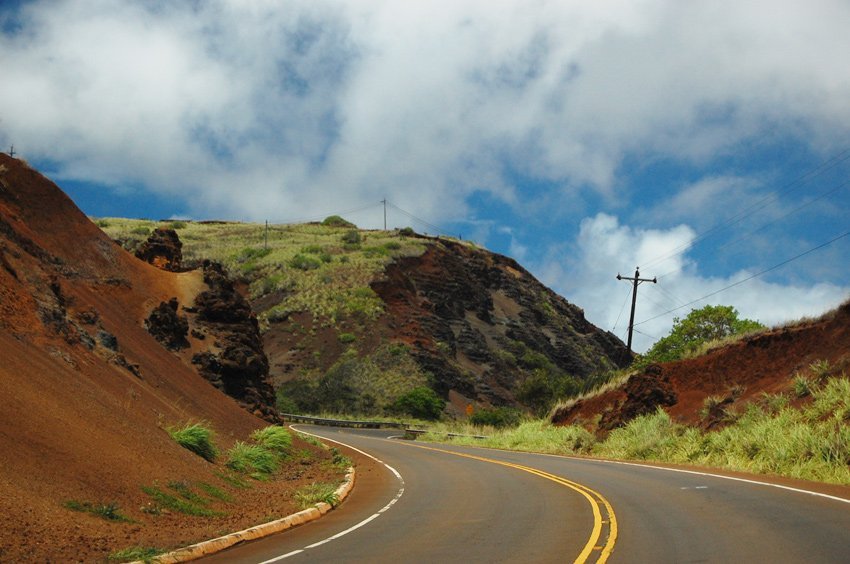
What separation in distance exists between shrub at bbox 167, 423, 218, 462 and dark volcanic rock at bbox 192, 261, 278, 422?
455 inches

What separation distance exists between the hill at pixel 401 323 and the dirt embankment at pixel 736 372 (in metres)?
14.7

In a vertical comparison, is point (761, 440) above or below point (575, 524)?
above

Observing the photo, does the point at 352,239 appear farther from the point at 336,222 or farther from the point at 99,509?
the point at 99,509

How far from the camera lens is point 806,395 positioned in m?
24.4

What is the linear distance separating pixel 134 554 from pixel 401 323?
7065 centimetres

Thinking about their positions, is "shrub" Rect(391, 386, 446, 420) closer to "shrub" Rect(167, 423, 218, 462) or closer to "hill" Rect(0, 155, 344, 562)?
"hill" Rect(0, 155, 344, 562)

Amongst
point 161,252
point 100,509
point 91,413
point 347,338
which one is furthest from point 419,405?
point 100,509

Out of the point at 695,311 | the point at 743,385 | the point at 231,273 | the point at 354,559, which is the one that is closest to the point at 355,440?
the point at 743,385

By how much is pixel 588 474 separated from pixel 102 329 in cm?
1352

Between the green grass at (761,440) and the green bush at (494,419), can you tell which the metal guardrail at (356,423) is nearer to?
the green bush at (494,419)

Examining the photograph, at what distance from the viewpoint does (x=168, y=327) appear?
2892 cm

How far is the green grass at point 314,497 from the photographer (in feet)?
50.7

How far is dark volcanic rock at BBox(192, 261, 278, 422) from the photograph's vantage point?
2998cm

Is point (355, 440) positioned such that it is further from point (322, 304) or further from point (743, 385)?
point (322, 304)
